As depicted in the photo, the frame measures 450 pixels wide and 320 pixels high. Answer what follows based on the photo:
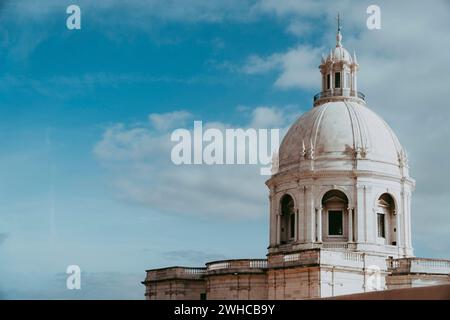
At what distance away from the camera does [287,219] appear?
57250mm

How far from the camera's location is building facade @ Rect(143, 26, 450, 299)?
50.1 metres

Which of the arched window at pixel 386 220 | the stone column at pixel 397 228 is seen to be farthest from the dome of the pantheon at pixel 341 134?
the stone column at pixel 397 228

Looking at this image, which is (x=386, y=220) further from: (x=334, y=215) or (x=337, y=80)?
(x=337, y=80)

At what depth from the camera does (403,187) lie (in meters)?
55.8

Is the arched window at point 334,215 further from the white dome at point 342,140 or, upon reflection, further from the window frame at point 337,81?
the window frame at point 337,81

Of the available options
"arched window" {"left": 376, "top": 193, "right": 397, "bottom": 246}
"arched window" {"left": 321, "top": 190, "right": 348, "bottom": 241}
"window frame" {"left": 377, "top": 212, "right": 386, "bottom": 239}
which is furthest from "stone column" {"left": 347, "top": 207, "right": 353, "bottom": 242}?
"window frame" {"left": 377, "top": 212, "right": 386, "bottom": 239}

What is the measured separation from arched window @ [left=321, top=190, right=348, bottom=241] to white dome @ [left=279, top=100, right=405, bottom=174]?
1.95m

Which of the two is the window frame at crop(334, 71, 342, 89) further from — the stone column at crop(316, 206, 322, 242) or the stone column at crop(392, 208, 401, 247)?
the stone column at crop(392, 208, 401, 247)

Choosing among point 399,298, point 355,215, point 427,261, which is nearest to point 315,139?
point 355,215

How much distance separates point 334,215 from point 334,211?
0.27m

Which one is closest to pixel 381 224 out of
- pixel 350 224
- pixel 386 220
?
pixel 386 220

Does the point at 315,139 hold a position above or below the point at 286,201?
above
